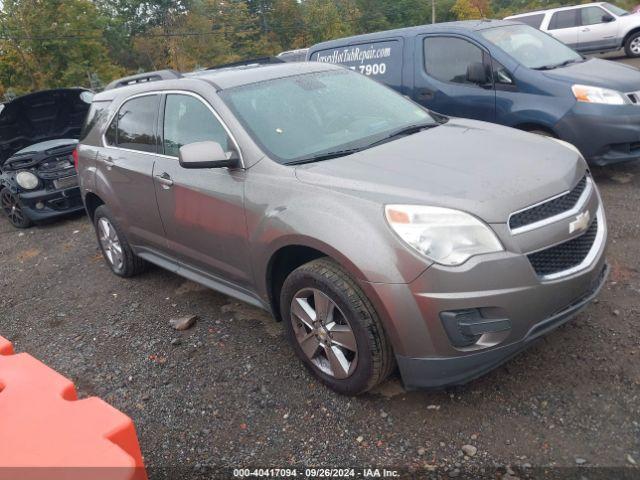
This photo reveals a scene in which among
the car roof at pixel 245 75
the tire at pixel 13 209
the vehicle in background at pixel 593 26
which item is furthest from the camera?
the vehicle in background at pixel 593 26

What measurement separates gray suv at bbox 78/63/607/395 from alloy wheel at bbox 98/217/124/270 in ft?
2.88

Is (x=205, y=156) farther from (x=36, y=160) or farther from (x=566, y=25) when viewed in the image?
(x=566, y=25)

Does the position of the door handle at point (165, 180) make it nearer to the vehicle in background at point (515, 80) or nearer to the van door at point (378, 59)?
the van door at point (378, 59)

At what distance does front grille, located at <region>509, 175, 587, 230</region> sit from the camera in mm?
2396

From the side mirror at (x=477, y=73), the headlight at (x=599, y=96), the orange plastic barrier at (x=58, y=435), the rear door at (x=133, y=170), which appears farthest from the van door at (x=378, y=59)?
the orange plastic barrier at (x=58, y=435)

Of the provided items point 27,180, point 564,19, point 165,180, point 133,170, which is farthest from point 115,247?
point 564,19

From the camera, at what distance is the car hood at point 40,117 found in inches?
274

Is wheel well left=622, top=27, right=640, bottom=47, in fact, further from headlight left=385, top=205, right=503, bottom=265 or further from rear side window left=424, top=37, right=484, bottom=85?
headlight left=385, top=205, right=503, bottom=265

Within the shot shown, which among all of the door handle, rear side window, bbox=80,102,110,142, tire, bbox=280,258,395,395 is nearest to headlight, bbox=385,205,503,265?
tire, bbox=280,258,395,395

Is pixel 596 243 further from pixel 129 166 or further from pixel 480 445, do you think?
pixel 129 166

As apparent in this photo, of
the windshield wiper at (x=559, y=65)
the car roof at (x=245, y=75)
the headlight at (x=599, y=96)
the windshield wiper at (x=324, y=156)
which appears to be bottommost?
the headlight at (x=599, y=96)

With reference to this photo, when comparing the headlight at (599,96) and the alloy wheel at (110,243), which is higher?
the headlight at (599,96)

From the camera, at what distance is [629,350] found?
2.87 meters

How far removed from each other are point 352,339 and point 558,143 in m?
1.75
